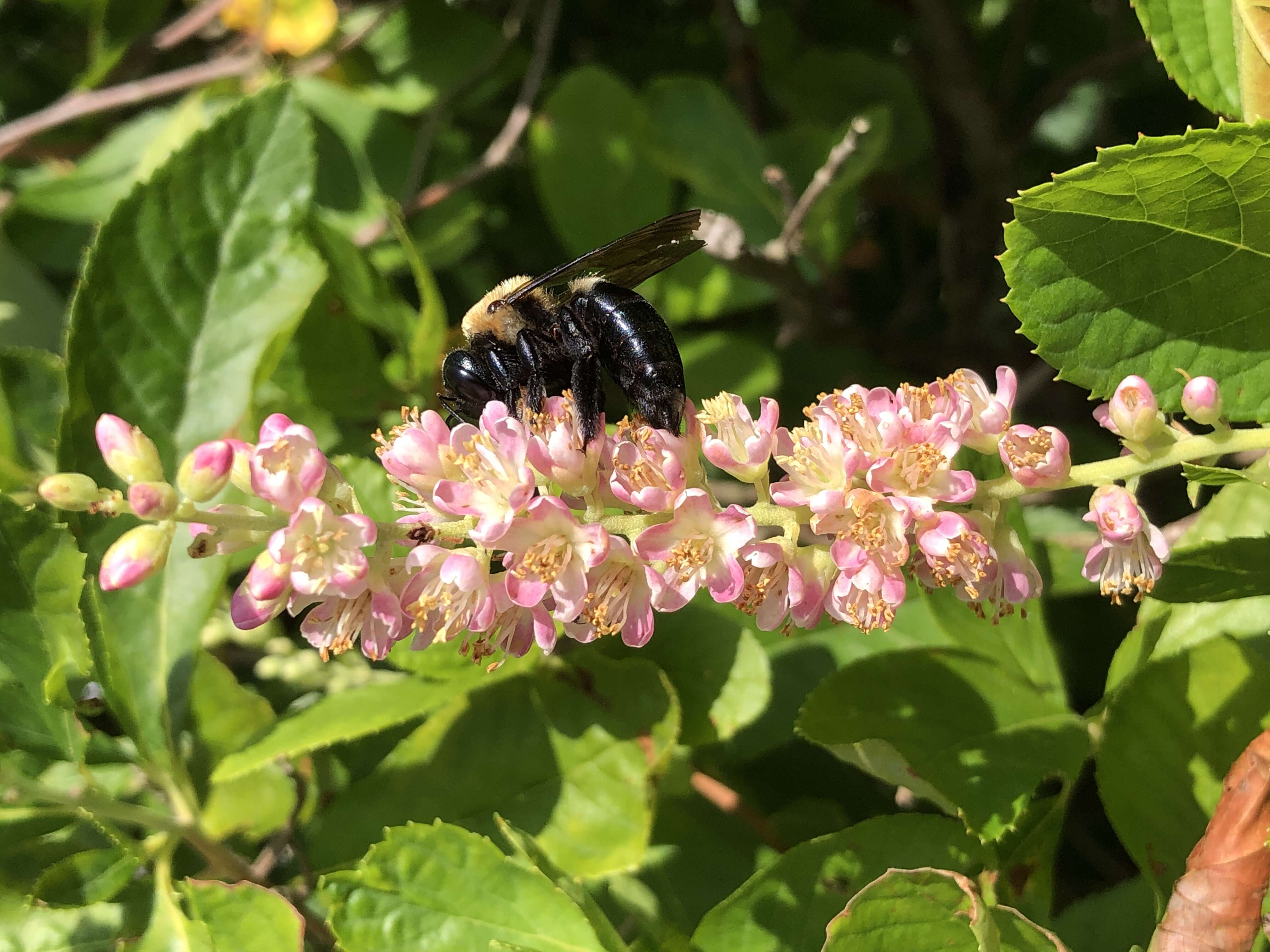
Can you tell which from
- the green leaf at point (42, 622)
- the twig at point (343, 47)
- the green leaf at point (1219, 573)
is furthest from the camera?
the twig at point (343, 47)

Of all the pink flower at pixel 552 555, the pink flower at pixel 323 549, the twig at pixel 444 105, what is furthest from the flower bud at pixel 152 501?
the twig at pixel 444 105

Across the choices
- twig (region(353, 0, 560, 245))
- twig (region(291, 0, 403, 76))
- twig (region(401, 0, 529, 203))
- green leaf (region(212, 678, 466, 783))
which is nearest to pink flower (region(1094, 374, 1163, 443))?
green leaf (region(212, 678, 466, 783))

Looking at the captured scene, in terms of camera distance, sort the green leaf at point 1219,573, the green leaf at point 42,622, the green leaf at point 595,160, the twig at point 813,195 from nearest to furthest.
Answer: the green leaf at point 1219,573
the green leaf at point 42,622
the twig at point 813,195
the green leaf at point 595,160

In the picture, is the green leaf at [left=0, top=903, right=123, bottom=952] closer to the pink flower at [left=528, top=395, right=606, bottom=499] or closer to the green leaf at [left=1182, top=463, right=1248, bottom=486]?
the pink flower at [left=528, top=395, right=606, bottom=499]

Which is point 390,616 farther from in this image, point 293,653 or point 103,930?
point 293,653

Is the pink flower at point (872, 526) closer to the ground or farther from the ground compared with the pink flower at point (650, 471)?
closer to the ground

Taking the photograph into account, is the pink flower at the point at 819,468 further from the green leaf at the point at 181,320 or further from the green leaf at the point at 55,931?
the green leaf at the point at 55,931

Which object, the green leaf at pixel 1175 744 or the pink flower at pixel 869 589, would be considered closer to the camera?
the pink flower at pixel 869 589
